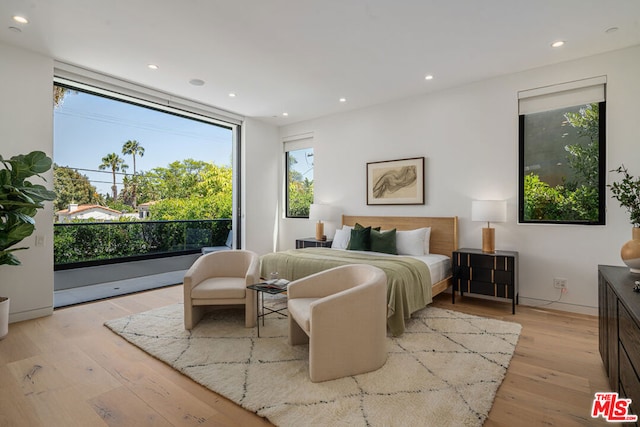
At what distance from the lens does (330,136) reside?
586 centimetres

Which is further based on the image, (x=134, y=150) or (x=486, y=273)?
(x=134, y=150)

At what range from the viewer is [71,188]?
15.6 ft

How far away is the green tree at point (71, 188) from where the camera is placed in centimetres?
458

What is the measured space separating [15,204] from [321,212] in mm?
3855

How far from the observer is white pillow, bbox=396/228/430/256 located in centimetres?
439

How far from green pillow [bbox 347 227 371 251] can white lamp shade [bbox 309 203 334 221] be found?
932 millimetres

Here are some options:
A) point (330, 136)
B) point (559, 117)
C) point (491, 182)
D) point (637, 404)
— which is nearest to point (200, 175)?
point (330, 136)

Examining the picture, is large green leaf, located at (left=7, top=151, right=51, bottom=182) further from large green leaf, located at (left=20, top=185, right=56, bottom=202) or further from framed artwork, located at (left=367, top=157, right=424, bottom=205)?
framed artwork, located at (left=367, top=157, right=424, bottom=205)

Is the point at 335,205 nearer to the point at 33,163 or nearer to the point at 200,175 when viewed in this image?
the point at 200,175

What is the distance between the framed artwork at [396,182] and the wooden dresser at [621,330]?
2.70 meters

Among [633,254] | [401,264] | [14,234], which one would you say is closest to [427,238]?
[401,264]

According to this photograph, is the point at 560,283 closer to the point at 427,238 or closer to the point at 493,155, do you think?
the point at 427,238

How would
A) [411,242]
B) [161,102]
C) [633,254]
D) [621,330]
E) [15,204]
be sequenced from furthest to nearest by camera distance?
[161,102] < [411,242] < [15,204] < [633,254] < [621,330]

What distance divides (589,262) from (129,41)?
18.0 ft
